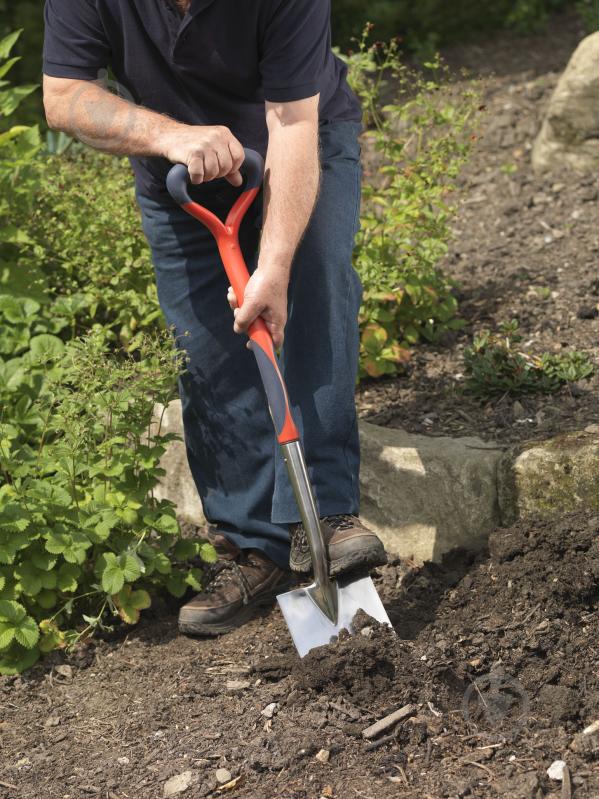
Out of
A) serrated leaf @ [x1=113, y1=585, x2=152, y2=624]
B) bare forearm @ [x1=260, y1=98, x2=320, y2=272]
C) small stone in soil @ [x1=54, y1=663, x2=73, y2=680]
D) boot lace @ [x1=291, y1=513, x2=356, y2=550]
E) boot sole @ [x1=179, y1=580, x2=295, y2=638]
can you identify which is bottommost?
boot sole @ [x1=179, y1=580, x2=295, y2=638]

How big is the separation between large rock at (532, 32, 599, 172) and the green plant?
269 centimetres

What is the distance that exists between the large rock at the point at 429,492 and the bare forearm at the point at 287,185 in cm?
90

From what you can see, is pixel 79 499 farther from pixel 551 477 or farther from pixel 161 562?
pixel 551 477

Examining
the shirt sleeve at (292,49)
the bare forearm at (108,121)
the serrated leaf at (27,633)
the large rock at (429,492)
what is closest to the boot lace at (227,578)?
the large rock at (429,492)

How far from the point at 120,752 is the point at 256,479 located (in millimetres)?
902

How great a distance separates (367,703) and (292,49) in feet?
5.16

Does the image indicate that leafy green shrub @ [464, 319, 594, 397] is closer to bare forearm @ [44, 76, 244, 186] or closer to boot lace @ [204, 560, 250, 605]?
boot lace @ [204, 560, 250, 605]

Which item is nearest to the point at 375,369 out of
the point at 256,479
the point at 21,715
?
the point at 256,479

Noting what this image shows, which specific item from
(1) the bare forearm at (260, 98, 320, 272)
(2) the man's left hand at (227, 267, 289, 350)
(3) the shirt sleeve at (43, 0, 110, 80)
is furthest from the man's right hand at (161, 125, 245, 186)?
(3) the shirt sleeve at (43, 0, 110, 80)

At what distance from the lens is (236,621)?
325 centimetres

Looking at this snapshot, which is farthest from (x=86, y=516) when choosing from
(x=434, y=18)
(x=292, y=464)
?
(x=434, y=18)

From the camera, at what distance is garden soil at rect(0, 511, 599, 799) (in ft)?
8.06

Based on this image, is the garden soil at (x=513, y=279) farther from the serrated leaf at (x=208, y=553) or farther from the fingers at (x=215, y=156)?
the fingers at (x=215, y=156)

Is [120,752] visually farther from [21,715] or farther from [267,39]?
[267,39]
